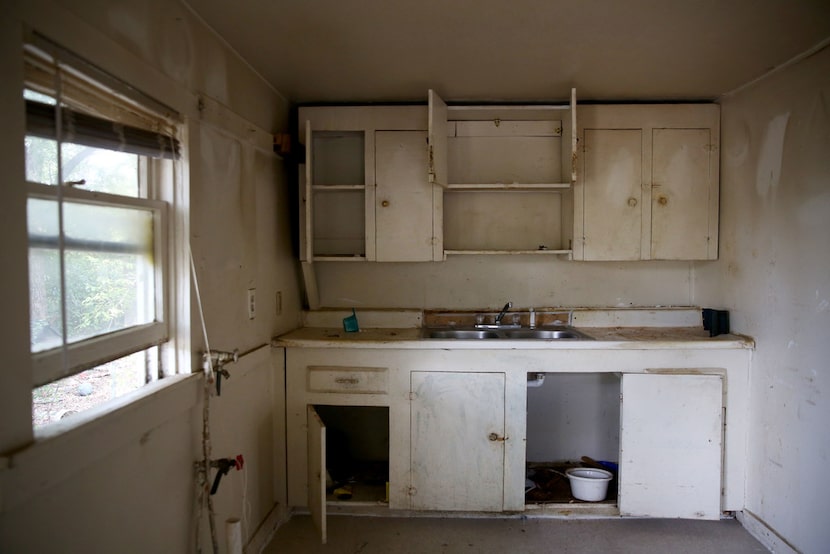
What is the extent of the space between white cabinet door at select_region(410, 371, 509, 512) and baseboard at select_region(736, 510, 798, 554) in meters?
1.29

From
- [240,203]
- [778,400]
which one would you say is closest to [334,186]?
[240,203]

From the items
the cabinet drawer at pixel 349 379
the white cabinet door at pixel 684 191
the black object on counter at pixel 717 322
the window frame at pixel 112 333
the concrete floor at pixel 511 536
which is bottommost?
the concrete floor at pixel 511 536

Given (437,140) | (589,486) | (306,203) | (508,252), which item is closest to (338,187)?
(306,203)

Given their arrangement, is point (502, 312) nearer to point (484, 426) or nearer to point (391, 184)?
point (484, 426)

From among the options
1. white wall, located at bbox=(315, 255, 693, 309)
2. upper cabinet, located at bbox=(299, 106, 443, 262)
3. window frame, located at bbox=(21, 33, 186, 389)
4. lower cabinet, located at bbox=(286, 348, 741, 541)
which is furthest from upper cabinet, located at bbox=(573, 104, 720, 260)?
window frame, located at bbox=(21, 33, 186, 389)

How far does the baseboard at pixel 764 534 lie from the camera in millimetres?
2509

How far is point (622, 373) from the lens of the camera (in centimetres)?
286

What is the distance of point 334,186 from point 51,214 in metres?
1.84

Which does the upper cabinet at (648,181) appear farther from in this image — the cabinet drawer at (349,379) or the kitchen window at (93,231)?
the kitchen window at (93,231)

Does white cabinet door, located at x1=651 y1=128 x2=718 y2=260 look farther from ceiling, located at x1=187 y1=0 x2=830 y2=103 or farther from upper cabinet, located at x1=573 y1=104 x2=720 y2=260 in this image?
ceiling, located at x1=187 y1=0 x2=830 y2=103

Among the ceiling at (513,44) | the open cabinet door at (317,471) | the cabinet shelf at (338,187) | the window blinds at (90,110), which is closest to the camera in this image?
the window blinds at (90,110)

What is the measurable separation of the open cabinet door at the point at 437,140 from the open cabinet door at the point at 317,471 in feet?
4.66

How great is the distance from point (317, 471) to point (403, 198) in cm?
157

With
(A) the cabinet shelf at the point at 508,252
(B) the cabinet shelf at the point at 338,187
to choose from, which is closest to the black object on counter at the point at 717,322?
(A) the cabinet shelf at the point at 508,252
